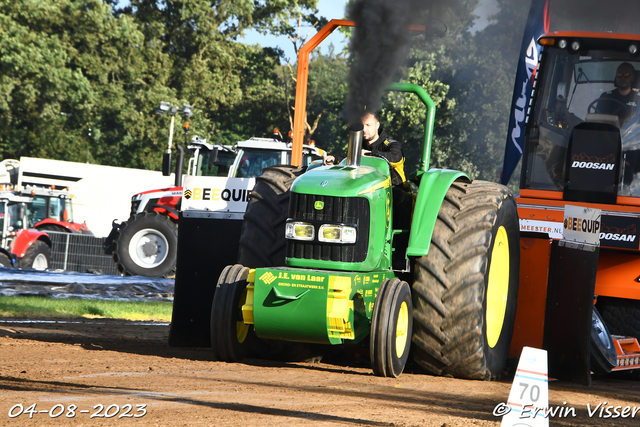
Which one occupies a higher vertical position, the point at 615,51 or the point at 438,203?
the point at 615,51

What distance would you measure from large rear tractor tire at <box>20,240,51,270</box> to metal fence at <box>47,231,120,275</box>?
11.8 inches

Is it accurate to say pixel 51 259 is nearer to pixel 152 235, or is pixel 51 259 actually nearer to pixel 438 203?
pixel 152 235

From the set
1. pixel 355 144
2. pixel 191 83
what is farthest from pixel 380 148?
→ pixel 191 83

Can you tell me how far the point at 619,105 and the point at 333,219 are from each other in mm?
4666

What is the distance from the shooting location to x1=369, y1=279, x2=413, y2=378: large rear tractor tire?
5281 mm

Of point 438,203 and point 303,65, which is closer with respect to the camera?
point 438,203

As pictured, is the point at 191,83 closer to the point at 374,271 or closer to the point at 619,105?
the point at 619,105

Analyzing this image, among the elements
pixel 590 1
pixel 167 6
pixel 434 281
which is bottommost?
pixel 434 281

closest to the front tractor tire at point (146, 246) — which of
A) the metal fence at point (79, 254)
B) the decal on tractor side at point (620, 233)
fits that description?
the metal fence at point (79, 254)

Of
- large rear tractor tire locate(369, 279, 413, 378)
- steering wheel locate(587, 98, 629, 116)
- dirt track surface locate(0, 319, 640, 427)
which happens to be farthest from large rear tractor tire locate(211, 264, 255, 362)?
steering wheel locate(587, 98, 629, 116)

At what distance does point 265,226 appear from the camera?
6055 millimetres

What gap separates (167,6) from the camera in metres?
39.8

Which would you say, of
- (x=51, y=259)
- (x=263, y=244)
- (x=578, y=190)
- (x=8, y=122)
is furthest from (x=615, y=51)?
(x=8, y=122)

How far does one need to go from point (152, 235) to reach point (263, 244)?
470 inches
